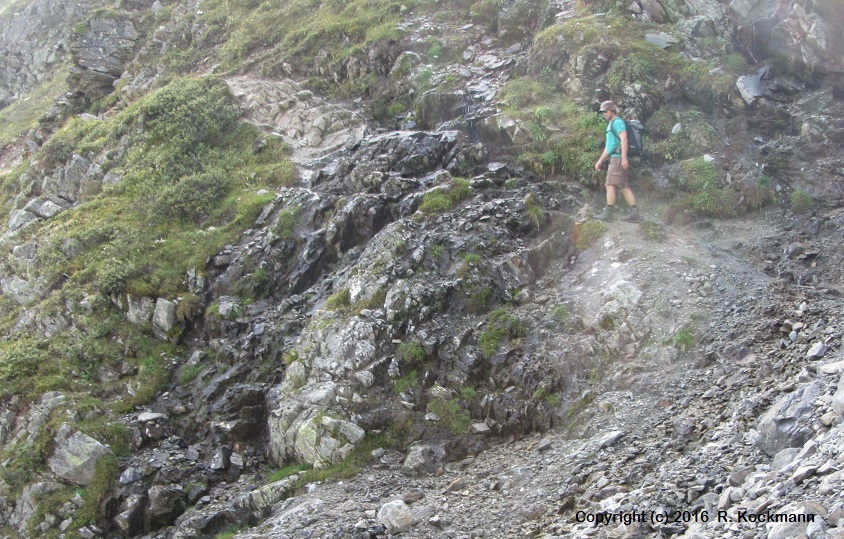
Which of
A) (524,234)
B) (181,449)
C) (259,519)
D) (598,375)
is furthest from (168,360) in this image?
(598,375)

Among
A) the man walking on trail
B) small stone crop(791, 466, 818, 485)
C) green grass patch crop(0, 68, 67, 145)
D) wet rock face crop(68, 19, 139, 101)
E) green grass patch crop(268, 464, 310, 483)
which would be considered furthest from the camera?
green grass patch crop(0, 68, 67, 145)

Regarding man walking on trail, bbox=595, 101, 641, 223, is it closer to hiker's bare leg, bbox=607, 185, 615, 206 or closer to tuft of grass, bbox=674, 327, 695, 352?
hiker's bare leg, bbox=607, 185, 615, 206

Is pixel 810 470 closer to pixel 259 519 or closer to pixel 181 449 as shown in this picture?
pixel 259 519

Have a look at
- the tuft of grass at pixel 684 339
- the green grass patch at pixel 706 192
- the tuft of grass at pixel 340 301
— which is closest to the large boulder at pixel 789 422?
the tuft of grass at pixel 684 339

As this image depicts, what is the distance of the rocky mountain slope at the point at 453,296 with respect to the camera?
8.73 metres

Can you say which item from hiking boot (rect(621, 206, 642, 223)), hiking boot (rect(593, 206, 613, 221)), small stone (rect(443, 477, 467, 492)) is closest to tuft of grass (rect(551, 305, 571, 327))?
hiking boot (rect(593, 206, 613, 221))

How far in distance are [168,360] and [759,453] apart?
11.8 m

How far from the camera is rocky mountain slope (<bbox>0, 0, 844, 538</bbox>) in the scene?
28.6 ft

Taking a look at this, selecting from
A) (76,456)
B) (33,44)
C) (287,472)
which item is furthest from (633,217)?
(33,44)

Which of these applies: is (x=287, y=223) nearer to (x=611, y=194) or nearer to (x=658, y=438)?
(x=611, y=194)

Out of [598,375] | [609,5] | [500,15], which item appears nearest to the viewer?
[598,375]

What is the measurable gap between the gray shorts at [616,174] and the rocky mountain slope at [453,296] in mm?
948

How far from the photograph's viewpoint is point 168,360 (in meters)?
13.9

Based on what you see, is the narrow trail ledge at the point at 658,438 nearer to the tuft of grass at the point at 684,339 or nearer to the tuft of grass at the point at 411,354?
the tuft of grass at the point at 684,339
